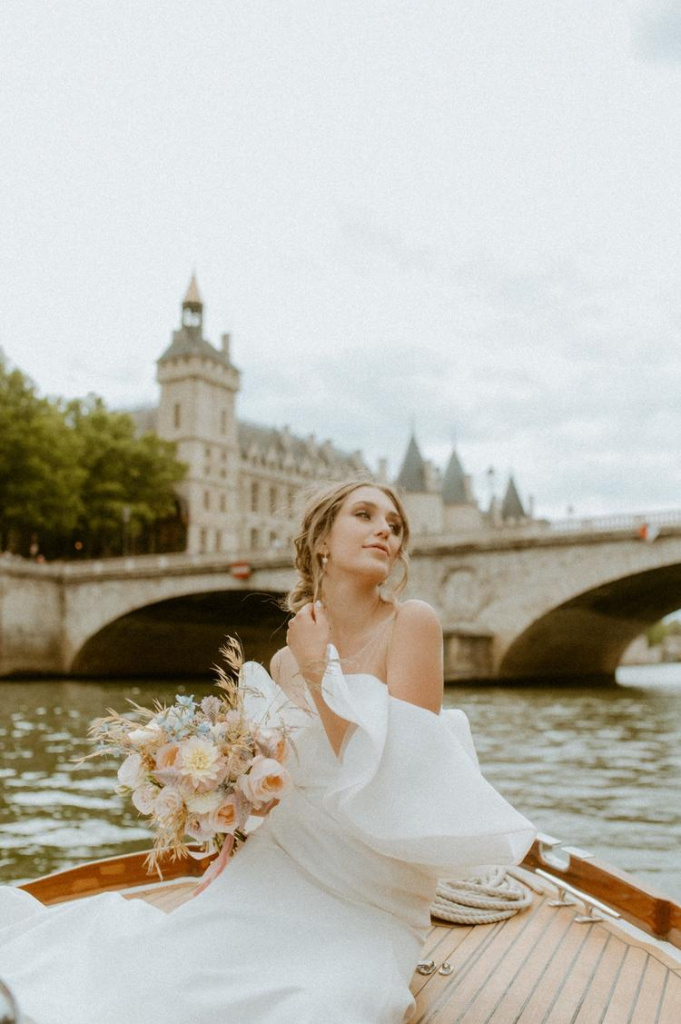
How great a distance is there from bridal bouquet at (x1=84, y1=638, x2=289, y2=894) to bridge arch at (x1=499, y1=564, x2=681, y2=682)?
23.2 meters

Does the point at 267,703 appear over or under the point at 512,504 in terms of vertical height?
under

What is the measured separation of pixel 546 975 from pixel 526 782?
7.86 meters

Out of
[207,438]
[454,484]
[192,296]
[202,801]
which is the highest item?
[192,296]

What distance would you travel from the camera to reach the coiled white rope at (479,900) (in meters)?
3.40

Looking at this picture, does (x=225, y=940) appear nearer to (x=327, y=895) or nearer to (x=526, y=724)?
(x=327, y=895)

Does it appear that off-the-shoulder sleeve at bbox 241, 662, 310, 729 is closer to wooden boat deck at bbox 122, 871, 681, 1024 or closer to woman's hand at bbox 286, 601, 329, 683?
woman's hand at bbox 286, 601, 329, 683

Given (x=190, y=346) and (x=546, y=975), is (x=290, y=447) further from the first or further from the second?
(x=546, y=975)

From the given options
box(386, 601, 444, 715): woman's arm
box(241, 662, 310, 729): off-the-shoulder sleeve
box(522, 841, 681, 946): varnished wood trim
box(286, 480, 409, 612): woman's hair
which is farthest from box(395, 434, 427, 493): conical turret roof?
box(386, 601, 444, 715): woman's arm

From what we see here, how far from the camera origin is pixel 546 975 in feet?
9.62

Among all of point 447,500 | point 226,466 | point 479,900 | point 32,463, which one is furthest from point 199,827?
point 447,500

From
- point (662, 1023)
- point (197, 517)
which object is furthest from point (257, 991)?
point (197, 517)

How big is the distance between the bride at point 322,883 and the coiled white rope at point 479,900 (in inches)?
36.1

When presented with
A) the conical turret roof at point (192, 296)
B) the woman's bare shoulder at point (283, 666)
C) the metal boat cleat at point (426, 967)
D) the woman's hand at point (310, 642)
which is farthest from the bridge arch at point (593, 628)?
the conical turret roof at point (192, 296)

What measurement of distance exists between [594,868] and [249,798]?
1.86 m
